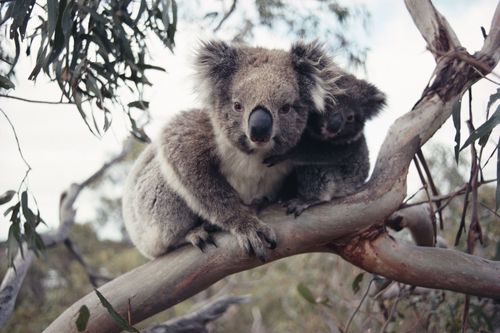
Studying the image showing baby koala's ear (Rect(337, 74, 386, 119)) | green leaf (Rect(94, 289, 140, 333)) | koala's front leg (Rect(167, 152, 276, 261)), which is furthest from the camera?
baby koala's ear (Rect(337, 74, 386, 119))

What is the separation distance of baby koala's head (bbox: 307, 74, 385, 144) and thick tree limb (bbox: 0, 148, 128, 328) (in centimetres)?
215

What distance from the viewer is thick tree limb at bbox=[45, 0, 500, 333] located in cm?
263

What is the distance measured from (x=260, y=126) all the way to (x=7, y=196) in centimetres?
140

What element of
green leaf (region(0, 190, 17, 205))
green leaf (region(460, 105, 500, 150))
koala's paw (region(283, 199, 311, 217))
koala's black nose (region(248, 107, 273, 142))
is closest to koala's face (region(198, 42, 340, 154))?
koala's black nose (region(248, 107, 273, 142))

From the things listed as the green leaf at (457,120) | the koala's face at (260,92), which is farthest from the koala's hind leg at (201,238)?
the green leaf at (457,120)

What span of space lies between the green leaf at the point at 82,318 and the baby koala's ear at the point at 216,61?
4.43ft

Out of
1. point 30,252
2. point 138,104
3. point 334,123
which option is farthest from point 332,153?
point 30,252

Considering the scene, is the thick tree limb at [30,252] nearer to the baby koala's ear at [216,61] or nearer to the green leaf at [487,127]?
the baby koala's ear at [216,61]

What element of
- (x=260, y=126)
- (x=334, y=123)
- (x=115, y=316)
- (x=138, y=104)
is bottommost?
(x=115, y=316)

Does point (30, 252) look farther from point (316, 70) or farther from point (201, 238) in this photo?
point (316, 70)

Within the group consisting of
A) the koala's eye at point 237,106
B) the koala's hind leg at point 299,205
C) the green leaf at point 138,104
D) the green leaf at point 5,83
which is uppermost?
the green leaf at point 5,83

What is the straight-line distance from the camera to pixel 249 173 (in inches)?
121

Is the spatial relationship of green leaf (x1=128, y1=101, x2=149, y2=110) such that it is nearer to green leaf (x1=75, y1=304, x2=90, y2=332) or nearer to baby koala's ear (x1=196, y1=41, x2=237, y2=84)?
baby koala's ear (x1=196, y1=41, x2=237, y2=84)

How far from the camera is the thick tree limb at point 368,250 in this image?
263cm
